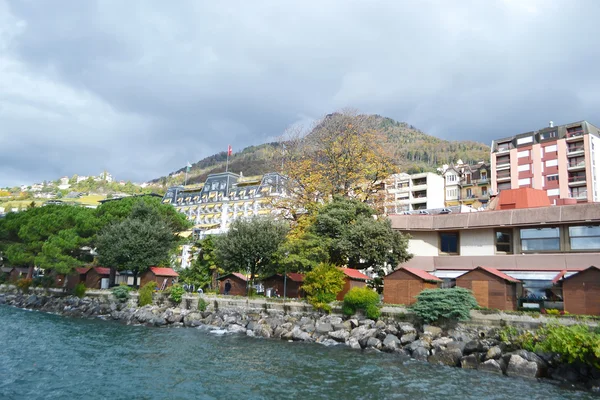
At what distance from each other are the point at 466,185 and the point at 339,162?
58.3 m

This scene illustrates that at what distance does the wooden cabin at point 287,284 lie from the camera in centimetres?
4122

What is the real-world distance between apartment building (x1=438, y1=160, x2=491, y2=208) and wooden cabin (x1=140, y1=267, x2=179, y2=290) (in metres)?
63.1

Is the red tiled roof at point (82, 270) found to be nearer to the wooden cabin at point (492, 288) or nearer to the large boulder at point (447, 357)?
the wooden cabin at point (492, 288)

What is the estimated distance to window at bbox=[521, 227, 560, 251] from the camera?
37.8m

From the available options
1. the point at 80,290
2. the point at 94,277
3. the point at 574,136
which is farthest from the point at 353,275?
the point at 574,136

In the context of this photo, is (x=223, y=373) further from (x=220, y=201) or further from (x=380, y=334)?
(x=220, y=201)

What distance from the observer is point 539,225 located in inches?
1521

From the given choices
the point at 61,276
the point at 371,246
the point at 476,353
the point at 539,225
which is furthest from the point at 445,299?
the point at 61,276

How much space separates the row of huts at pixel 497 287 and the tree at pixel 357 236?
15.2 ft

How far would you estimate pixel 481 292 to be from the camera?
30.8 m

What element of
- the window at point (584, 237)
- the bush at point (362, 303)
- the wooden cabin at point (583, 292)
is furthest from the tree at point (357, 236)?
the wooden cabin at point (583, 292)

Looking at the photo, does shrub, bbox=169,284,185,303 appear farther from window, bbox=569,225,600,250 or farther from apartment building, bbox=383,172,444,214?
apartment building, bbox=383,172,444,214

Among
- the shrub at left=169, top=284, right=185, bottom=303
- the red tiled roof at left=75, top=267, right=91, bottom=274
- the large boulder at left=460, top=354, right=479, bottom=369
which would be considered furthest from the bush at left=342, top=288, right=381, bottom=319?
the red tiled roof at left=75, top=267, right=91, bottom=274

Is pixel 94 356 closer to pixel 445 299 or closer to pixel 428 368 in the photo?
pixel 428 368
